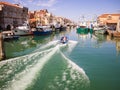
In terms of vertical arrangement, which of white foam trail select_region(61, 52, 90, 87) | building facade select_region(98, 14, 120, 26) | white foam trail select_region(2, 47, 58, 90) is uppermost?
building facade select_region(98, 14, 120, 26)

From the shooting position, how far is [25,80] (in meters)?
15.2

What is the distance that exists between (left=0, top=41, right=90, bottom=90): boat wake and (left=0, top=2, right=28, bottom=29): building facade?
40320 millimetres

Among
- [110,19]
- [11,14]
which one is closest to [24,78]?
[11,14]

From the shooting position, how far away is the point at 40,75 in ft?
55.5

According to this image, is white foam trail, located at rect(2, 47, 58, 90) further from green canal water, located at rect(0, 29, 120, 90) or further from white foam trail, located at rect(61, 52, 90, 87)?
white foam trail, located at rect(61, 52, 90, 87)

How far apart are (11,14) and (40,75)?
52380 mm

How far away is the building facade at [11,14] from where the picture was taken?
195 feet

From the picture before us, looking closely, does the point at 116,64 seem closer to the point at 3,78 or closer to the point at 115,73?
the point at 115,73

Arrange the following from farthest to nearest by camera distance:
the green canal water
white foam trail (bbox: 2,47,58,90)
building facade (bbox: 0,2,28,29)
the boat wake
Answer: building facade (bbox: 0,2,28,29) → the green canal water → the boat wake → white foam trail (bbox: 2,47,58,90)

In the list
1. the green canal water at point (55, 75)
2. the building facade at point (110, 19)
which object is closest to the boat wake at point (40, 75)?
the green canal water at point (55, 75)

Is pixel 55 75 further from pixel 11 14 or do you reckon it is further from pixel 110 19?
pixel 110 19

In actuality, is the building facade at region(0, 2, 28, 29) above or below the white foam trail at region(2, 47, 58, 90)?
above

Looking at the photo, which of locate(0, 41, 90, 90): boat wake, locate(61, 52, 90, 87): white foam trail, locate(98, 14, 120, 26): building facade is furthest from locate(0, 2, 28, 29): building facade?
locate(61, 52, 90, 87): white foam trail

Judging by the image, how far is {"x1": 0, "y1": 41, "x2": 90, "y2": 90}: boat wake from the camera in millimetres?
14603
